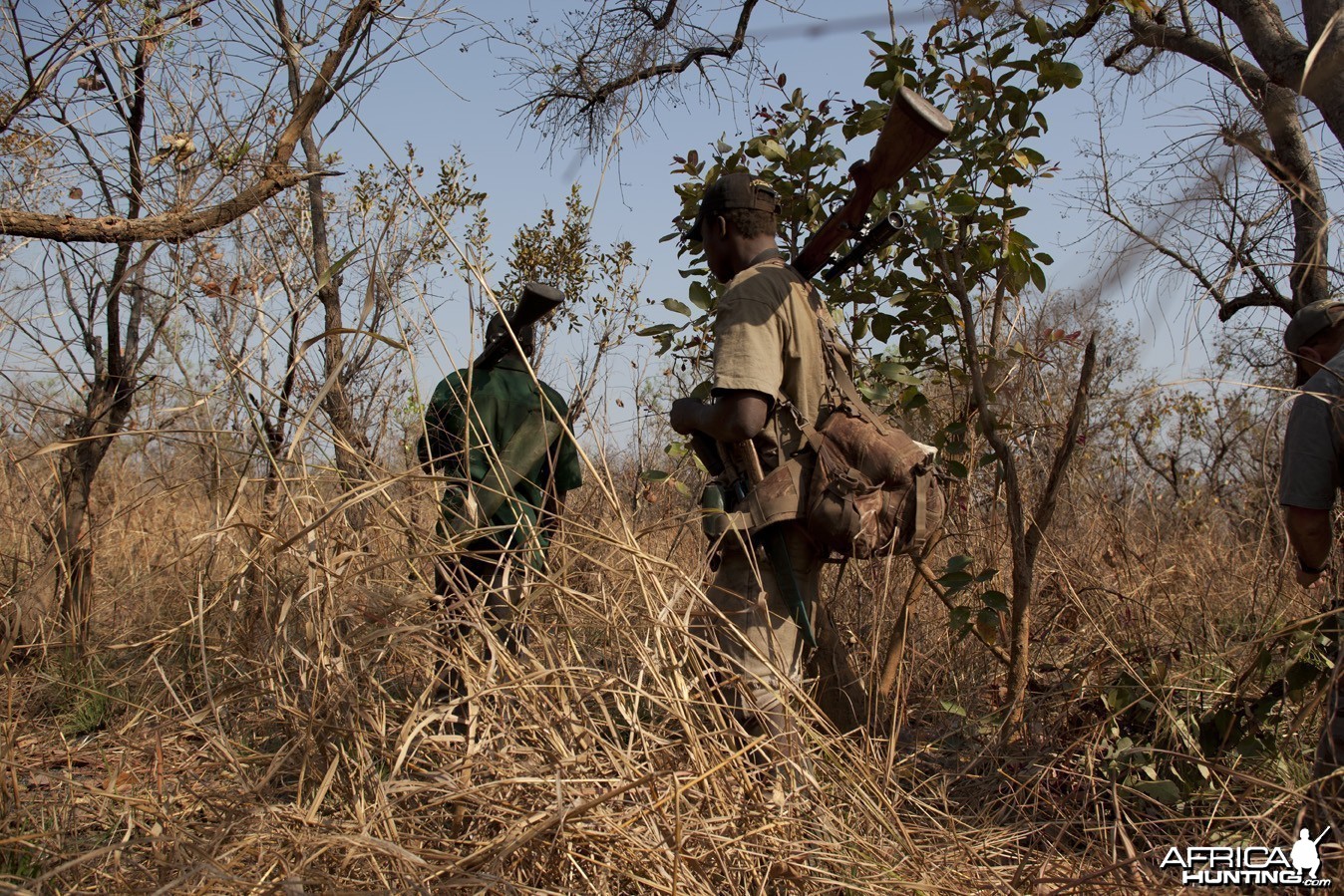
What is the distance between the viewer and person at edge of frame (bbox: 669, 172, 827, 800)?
7.98ft

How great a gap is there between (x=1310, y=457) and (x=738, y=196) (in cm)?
155

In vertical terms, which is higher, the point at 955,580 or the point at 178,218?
the point at 178,218

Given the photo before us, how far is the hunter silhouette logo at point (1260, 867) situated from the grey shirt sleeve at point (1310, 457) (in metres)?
0.76

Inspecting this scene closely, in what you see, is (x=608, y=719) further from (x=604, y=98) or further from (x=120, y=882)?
(x=604, y=98)

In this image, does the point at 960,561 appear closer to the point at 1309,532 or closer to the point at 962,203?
the point at 1309,532

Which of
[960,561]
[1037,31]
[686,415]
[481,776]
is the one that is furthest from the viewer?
[960,561]

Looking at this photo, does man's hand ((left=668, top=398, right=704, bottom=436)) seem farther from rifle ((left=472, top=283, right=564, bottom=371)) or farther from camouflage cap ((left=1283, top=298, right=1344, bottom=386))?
camouflage cap ((left=1283, top=298, right=1344, bottom=386))

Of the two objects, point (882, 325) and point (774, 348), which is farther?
point (882, 325)

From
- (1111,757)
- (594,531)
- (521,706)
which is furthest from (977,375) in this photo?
(521,706)

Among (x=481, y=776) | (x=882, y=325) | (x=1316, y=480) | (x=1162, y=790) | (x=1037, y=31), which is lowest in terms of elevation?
(x=1162, y=790)

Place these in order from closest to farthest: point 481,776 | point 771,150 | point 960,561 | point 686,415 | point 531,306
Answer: point 481,776 < point 686,415 < point 960,561 < point 771,150 < point 531,306

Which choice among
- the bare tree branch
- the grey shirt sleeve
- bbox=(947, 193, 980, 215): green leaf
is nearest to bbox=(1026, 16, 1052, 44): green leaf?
bbox=(947, 193, 980, 215): green leaf

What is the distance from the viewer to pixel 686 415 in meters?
2.63

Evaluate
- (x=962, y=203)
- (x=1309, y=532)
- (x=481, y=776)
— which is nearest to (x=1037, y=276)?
(x=962, y=203)
